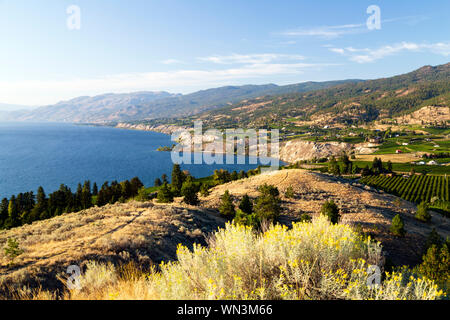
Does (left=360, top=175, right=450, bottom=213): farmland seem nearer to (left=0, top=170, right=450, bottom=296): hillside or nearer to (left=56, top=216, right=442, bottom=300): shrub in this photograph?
(left=0, top=170, right=450, bottom=296): hillside

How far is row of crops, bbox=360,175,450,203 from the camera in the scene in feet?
229

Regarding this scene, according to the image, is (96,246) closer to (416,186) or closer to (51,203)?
(51,203)

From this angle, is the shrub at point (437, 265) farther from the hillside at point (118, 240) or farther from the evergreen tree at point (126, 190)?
the evergreen tree at point (126, 190)

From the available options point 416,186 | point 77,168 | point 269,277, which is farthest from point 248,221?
point 77,168

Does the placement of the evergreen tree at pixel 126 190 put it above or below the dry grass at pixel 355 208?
below

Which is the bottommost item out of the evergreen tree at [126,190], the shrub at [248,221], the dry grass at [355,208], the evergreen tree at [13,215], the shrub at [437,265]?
the evergreen tree at [13,215]

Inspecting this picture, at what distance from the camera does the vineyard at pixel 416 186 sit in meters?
69.5

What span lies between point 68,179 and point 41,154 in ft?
269

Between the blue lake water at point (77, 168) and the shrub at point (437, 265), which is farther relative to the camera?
the blue lake water at point (77, 168)

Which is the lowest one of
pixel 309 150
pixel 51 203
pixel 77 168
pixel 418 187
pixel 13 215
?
pixel 418 187

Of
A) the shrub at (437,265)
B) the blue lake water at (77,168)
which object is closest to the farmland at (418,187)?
the shrub at (437,265)

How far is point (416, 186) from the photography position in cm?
7944

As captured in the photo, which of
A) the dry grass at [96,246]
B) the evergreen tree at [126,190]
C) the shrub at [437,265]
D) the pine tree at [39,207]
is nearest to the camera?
the dry grass at [96,246]
